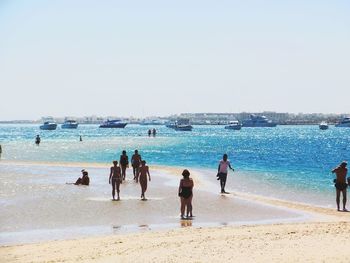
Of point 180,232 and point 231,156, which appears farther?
point 231,156

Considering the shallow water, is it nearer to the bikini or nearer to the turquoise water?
the bikini

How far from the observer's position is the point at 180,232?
14.7 m

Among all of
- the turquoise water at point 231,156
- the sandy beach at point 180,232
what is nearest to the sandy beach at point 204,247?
the sandy beach at point 180,232

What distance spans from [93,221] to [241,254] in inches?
A: 252

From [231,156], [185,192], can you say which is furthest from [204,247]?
[231,156]

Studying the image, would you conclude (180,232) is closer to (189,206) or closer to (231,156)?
(189,206)

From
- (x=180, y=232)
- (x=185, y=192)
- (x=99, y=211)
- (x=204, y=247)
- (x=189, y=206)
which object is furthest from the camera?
(x=99, y=211)

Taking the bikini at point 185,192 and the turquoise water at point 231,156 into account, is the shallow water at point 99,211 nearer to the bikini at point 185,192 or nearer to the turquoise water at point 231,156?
the bikini at point 185,192

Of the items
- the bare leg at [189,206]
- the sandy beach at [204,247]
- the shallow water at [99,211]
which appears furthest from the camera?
the bare leg at [189,206]

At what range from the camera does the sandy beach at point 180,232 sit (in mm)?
11766

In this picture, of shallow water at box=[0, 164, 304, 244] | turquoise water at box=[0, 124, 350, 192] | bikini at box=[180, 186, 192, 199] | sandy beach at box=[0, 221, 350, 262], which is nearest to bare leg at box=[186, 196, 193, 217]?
bikini at box=[180, 186, 192, 199]

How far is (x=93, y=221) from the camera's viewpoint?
16906 mm

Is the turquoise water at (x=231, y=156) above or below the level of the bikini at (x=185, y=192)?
below

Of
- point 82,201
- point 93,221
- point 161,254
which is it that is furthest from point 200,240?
point 82,201
